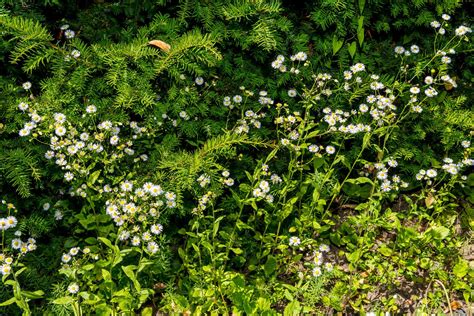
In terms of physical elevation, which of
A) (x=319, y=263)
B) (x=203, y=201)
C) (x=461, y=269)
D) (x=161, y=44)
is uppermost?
(x=161, y=44)

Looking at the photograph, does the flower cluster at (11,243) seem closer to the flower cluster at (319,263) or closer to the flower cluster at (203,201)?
the flower cluster at (203,201)

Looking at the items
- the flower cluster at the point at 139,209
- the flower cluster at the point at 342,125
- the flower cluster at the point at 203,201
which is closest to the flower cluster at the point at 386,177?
the flower cluster at the point at 342,125

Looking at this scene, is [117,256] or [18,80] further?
[18,80]

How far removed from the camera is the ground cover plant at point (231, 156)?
3.17 metres

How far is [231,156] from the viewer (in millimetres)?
3385

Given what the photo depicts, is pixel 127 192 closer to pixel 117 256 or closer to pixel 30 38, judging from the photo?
pixel 117 256

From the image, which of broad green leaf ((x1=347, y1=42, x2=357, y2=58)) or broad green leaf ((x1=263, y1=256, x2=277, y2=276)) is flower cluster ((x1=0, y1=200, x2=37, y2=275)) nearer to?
broad green leaf ((x1=263, y1=256, x2=277, y2=276))

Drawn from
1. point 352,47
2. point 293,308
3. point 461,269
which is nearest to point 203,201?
point 293,308

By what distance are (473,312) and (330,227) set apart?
0.97 metres

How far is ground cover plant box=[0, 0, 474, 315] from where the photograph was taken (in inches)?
125

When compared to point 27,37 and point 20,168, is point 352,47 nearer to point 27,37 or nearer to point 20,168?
point 27,37

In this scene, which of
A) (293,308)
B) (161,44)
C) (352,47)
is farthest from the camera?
(352,47)

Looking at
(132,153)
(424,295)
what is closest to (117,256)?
(132,153)

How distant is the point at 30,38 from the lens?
3.10 meters
